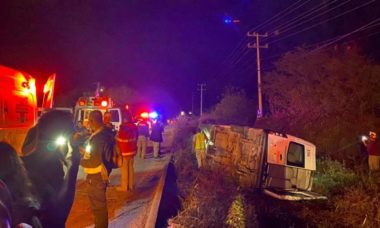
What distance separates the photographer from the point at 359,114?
1866 centimetres

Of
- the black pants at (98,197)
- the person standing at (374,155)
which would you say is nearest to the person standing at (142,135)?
the person standing at (374,155)

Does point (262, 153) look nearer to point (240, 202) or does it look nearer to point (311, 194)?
point (311, 194)

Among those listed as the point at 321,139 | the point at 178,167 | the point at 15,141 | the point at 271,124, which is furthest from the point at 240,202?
the point at 271,124

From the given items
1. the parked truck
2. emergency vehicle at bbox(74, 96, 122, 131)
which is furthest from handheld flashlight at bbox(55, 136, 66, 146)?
emergency vehicle at bbox(74, 96, 122, 131)

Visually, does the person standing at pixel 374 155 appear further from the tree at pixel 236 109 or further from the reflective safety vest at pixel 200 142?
the tree at pixel 236 109

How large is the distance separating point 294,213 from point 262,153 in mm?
1456

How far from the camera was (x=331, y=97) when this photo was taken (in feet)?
65.3

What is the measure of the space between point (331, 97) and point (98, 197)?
54.7ft

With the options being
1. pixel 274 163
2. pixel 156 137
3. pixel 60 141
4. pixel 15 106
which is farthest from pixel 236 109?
pixel 60 141

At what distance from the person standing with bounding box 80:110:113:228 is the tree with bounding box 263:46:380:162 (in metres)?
13.9

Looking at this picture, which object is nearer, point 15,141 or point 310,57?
point 15,141

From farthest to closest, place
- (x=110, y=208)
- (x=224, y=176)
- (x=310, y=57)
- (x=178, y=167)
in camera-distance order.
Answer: (x=310, y=57) < (x=178, y=167) < (x=224, y=176) < (x=110, y=208)

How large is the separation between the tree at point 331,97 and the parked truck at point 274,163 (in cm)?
843

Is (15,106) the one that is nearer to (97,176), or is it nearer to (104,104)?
(97,176)
